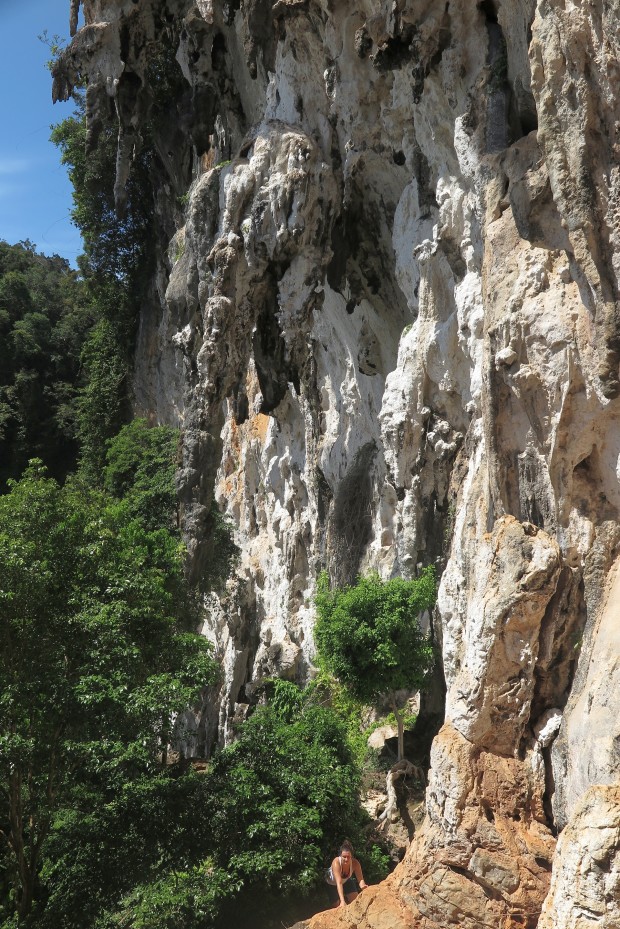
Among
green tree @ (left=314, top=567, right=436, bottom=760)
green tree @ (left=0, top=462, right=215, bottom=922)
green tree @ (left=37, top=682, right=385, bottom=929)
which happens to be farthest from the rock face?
green tree @ (left=0, top=462, right=215, bottom=922)

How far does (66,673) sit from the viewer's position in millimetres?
9117

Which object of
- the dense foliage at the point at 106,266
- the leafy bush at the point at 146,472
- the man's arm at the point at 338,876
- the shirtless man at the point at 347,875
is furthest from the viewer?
the dense foliage at the point at 106,266

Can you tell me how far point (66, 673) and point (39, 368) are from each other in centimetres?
2475

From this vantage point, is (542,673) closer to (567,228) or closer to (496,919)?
(496,919)

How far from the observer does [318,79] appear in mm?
15273

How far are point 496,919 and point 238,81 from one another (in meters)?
17.2

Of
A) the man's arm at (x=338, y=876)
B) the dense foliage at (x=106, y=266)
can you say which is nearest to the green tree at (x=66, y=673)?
the man's arm at (x=338, y=876)

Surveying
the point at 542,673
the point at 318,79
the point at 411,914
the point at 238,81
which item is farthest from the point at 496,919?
the point at 238,81

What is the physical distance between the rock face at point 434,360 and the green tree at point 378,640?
2.06 ft

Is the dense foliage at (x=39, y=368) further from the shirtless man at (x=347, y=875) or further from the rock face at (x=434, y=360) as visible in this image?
the shirtless man at (x=347, y=875)

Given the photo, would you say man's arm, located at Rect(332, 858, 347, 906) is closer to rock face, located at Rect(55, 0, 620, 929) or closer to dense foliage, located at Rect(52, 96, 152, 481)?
rock face, located at Rect(55, 0, 620, 929)

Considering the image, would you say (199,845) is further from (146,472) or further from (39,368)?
(39,368)

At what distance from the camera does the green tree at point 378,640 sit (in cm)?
1180

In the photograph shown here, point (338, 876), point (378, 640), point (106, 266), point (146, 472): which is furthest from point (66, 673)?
point (106, 266)
